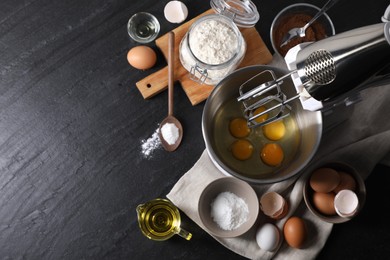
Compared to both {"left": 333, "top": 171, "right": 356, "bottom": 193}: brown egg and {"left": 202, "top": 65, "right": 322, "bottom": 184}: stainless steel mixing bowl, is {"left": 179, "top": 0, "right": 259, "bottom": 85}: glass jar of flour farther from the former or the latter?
{"left": 333, "top": 171, "right": 356, "bottom": 193}: brown egg

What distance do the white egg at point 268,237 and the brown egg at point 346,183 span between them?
0.18 metres

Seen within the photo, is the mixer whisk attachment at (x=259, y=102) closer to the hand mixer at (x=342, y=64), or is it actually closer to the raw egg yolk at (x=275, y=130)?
the raw egg yolk at (x=275, y=130)

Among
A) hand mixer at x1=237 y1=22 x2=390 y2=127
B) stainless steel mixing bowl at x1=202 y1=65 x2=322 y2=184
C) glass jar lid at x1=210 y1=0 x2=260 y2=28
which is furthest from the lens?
glass jar lid at x1=210 y1=0 x2=260 y2=28

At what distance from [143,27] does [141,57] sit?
11cm

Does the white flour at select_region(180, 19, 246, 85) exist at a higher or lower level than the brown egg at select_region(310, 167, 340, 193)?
higher

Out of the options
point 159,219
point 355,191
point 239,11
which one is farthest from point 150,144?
point 355,191

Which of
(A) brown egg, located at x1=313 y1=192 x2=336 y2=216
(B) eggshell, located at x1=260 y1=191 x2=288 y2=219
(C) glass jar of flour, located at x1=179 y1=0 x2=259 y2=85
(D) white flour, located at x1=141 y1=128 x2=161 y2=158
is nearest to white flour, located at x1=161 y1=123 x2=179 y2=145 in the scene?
(D) white flour, located at x1=141 y1=128 x2=161 y2=158

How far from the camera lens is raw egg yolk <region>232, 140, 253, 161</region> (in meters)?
1.07

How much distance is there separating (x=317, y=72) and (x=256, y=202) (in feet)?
1.42

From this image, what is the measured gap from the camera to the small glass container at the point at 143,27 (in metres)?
1.12

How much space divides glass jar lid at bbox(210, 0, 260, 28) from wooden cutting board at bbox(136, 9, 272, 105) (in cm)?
5

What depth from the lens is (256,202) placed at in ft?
3.32

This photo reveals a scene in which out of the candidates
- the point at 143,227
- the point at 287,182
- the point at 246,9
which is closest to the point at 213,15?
the point at 246,9

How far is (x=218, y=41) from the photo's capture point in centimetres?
103
